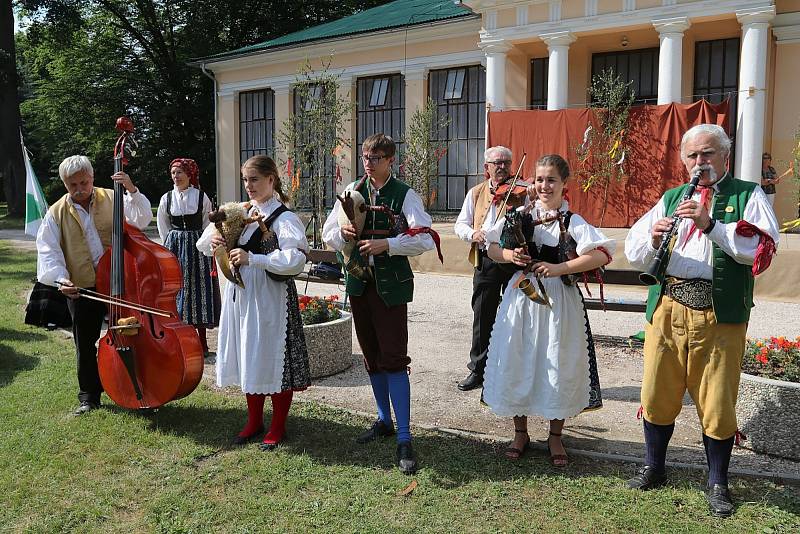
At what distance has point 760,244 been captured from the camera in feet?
9.90

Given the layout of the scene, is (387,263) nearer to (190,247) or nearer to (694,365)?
(694,365)

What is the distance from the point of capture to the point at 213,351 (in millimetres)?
6605

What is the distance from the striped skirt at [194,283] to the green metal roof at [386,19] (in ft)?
41.4

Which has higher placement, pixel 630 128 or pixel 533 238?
pixel 630 128

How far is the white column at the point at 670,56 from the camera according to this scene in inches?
528

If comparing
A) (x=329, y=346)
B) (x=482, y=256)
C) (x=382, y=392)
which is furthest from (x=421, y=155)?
(x=382, y=392)

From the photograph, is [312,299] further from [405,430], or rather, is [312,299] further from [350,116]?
[350,116]

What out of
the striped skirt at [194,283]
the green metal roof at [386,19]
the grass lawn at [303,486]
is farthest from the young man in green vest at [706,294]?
the green metal roof at [386,19]

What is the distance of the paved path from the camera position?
4.14 m

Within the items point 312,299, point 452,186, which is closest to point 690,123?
point 452,186

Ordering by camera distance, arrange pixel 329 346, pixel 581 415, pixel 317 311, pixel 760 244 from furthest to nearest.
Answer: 1. pixel 317 311
2. pixel 329 346
3. pixel 581 415
4. pixel 760 244

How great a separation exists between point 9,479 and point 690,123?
12.8 meters

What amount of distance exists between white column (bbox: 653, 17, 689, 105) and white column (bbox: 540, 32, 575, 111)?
1.83 meters

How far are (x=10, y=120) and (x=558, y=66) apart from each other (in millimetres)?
20744
